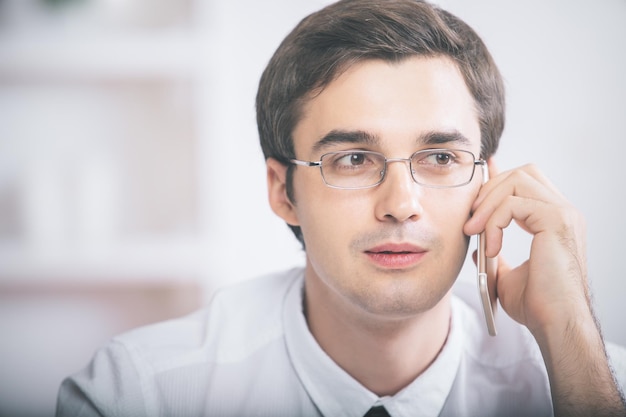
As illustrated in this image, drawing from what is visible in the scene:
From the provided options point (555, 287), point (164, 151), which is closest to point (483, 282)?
point (555, 287)

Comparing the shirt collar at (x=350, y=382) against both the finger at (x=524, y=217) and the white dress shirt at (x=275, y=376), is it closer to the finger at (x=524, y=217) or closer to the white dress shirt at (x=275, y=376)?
the white dress shirt at (x=275, y=376)

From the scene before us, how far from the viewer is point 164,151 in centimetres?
253

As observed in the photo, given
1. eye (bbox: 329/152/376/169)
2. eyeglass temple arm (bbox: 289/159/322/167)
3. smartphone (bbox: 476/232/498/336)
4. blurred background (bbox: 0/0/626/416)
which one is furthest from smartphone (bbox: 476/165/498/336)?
blurred background (bbox: 0/0/626/416)

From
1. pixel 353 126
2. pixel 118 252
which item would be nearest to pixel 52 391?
pixel 118 252

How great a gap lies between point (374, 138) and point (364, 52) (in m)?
0.24

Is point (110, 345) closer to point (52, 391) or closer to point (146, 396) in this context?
point (146, 396)

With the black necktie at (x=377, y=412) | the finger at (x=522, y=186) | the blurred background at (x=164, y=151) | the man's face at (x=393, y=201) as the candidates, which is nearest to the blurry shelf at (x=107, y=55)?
the blurred background at (x=164, y=151)

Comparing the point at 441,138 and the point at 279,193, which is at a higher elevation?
the point at 441,138

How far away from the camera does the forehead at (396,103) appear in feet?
4.64

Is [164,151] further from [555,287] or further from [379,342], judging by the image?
[555,287]

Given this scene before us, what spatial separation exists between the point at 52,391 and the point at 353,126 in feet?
6.76

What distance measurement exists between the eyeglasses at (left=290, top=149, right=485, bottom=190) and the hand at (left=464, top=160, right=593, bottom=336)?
0.31 feet

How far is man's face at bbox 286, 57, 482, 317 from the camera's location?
55.2 inches

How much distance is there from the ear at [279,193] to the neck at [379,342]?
0.23 m
